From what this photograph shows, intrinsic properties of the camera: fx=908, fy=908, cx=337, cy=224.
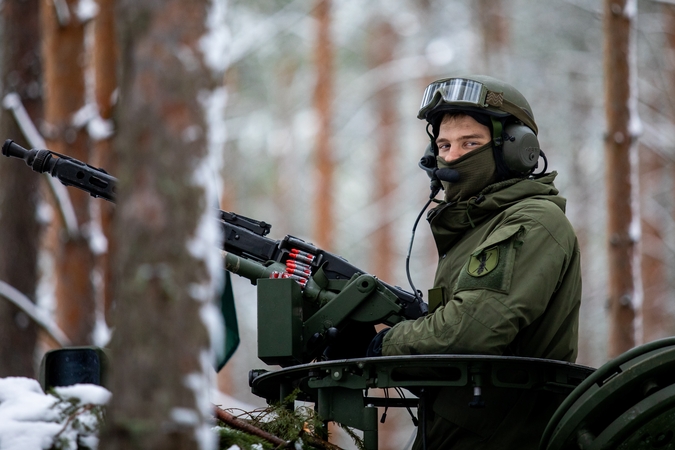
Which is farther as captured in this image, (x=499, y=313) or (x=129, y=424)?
(x=499, y=313)

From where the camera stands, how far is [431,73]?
2480cm

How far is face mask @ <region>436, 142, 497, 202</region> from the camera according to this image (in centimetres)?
481

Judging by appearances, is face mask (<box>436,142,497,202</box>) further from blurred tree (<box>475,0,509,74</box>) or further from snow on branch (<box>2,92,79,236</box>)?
blurred tree (<box>475,0,509,74</box>)

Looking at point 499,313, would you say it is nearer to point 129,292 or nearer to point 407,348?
point 407,348

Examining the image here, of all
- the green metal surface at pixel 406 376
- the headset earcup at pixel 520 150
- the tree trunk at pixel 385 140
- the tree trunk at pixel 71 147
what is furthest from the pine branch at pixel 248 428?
the tree trunk at pixel 385 140

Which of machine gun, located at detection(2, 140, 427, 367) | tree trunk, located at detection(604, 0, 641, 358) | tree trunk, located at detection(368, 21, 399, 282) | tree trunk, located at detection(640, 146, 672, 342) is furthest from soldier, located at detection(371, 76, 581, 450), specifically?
tree trunk, located at detection(368, 21, 399, 282)

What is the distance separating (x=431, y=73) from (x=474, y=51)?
401 centimetres

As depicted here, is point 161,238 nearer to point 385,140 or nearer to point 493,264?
point 493,264

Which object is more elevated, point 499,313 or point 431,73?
point 431,73

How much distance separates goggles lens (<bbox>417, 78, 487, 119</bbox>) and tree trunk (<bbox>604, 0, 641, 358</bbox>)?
192 inches

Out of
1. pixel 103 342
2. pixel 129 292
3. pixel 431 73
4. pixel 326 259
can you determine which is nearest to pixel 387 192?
pixel 431 73

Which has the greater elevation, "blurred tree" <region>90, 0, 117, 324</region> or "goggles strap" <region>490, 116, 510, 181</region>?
"blurred tree" <region>90, 0, 117, 324</region>

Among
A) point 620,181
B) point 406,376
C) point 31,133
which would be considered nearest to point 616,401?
point 406,376

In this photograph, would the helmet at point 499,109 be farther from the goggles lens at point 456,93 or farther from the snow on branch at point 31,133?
the snow on branch at point 31,133
